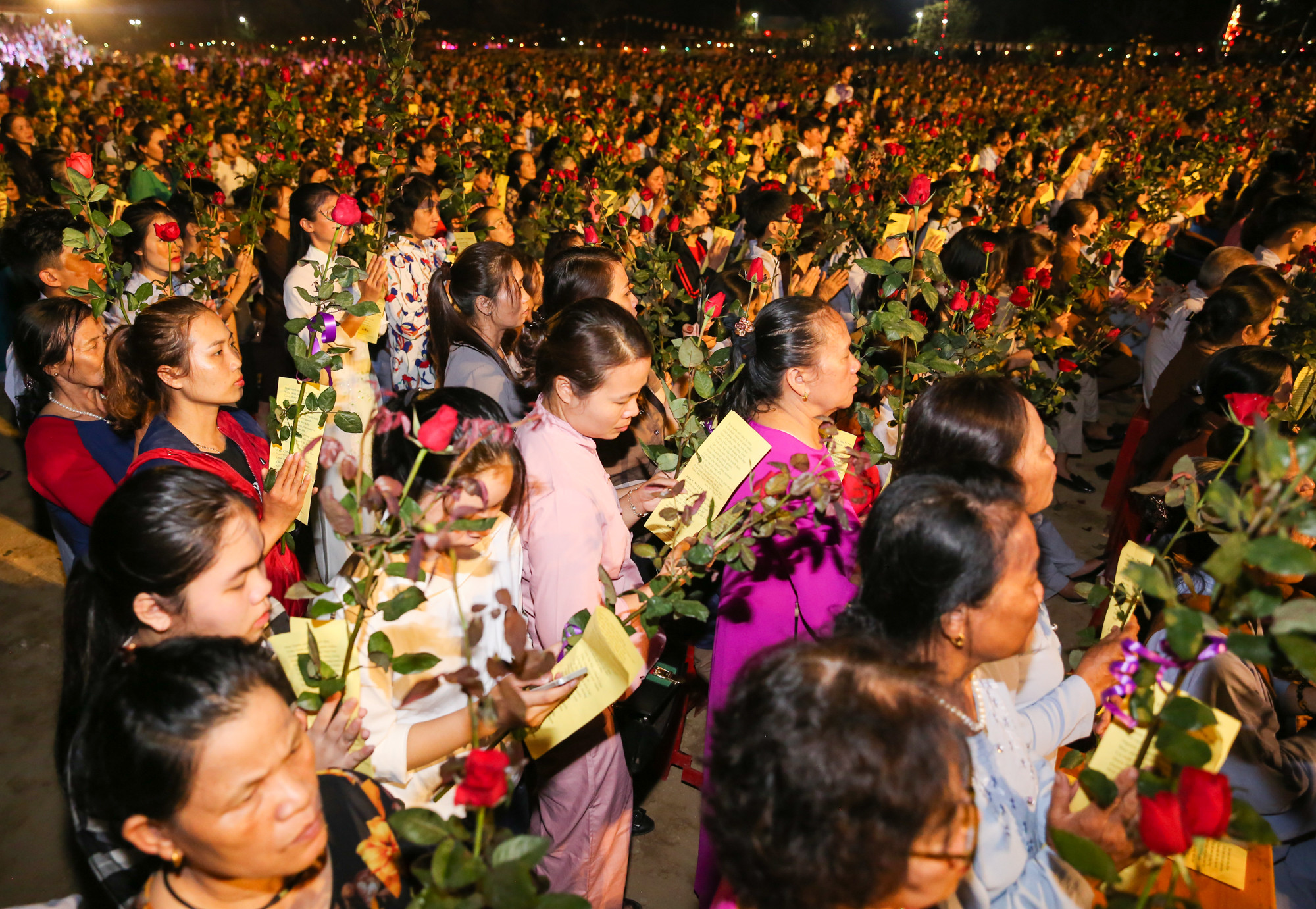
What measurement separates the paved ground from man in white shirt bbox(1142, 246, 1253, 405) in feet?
3.19

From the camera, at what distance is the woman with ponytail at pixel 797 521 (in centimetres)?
178

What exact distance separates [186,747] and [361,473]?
39 cm

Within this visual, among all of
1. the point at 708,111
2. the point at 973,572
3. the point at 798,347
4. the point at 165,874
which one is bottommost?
the point at 165,874

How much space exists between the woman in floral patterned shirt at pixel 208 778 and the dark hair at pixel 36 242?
110 inches

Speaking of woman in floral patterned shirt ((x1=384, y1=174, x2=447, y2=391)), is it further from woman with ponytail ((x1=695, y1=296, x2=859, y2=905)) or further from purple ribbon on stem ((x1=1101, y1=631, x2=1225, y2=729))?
purple ribbon on stem ((x1=1101, y1=631, x2=1225, y2=729))

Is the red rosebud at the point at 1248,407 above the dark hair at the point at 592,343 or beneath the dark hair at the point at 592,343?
above

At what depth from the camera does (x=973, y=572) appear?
4.22 feet

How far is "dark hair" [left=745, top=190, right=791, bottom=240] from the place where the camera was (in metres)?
4.11

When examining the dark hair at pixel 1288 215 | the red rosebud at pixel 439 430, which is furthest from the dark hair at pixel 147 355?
the dark hair at pixel 1288 215

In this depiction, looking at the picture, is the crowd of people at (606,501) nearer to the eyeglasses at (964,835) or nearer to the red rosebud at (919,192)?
the eyeglasses at (964,835)

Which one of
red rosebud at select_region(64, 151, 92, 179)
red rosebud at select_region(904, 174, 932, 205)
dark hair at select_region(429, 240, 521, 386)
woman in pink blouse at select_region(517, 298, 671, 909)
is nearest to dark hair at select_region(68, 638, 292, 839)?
woman in pink blouse at select_region(517, 298, 671, 909)

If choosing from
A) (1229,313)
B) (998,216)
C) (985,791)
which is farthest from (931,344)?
(998,216)

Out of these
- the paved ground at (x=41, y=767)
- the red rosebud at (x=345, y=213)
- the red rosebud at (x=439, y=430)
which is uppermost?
the red rosebud at (x=345, y=213)

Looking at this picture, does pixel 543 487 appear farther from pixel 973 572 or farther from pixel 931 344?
pixel 931 344
